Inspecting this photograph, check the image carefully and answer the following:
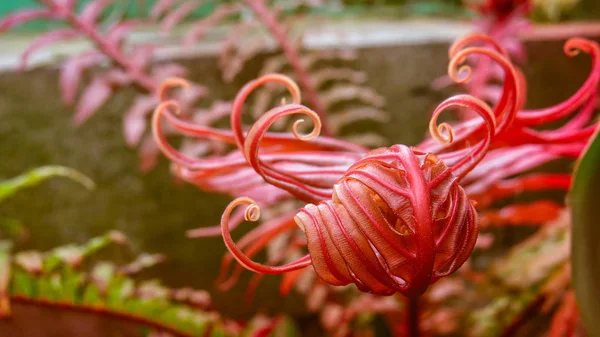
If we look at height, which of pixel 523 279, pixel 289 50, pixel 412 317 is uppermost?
pixel 289 50

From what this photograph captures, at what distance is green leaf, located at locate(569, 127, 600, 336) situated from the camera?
0.41 m

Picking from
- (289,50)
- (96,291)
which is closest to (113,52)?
(289,50)

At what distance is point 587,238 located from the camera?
16.9 inches

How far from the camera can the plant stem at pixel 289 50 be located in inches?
38.7

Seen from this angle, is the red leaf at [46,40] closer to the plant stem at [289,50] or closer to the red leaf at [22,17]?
the red leaf at [22,17]

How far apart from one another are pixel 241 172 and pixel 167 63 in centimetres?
62

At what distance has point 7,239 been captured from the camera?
1.14 meters

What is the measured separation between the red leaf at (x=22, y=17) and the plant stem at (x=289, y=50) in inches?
15.2

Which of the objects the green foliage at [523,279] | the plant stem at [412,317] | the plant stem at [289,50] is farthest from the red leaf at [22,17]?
the green foliage at [523,279]

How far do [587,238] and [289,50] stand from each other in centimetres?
70

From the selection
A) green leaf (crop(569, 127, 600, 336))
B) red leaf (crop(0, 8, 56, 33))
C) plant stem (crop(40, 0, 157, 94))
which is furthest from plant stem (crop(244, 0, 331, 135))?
green leaf (crop(569, 127, 600, 336))

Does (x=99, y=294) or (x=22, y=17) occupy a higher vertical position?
(x=22, y=17)

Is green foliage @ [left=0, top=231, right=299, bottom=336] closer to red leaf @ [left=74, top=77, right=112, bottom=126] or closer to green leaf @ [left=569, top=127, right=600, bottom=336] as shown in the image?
red leaf @ [left=74, top=77, right=112, bottom=126]

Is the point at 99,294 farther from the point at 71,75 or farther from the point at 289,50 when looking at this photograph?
the point at 289,50
